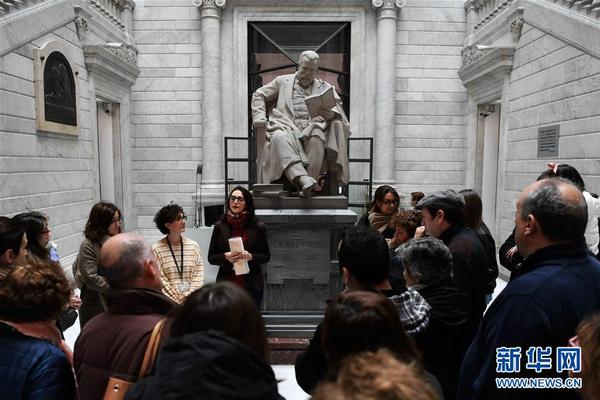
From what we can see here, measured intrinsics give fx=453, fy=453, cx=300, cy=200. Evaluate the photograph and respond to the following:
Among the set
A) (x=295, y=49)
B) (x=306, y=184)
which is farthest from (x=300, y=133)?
(x=295, y=49)

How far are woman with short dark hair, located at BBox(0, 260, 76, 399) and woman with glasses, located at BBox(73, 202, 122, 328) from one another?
128cm

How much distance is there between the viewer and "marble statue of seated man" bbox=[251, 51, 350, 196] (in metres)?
4.62

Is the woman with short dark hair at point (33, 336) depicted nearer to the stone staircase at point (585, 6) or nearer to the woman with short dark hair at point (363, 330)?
the woman with short dark hair at point (363, 330)

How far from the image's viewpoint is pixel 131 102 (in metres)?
9.41

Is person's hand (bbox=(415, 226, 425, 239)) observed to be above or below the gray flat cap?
below

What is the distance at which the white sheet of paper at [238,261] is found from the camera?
342cm

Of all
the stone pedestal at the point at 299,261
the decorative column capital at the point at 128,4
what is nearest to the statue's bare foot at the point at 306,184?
the stone pedestal at the point at 299,261

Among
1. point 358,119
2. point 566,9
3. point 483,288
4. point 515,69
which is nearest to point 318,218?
point 483,288

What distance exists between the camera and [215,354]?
3.03 ft

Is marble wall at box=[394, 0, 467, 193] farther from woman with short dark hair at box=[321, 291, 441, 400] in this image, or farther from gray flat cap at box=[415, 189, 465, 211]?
woman with short dark hair at box=[321, 291, 441, 400]

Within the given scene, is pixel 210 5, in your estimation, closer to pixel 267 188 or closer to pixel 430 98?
pixel 430 98

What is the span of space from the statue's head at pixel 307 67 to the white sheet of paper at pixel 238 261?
2.20 meters

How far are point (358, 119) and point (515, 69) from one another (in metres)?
3.27

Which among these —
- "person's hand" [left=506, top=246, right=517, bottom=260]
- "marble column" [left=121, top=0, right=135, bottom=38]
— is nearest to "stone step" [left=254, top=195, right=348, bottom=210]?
"person's hand" [left=506, top=246, right=517, bottom=260]
